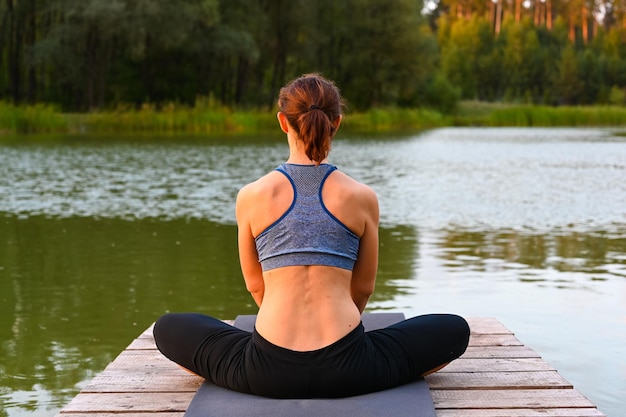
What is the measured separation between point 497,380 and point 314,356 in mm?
795

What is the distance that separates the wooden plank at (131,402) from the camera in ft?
10.1

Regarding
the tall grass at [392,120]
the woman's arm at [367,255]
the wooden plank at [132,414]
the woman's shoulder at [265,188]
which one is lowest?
the tall grass at [392,120]

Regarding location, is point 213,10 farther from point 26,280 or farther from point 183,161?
point 26,280

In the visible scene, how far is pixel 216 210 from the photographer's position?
1150 cm

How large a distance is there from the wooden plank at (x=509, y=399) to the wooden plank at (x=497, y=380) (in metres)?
0.05

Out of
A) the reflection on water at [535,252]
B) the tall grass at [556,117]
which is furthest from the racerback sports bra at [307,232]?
the tall grass at [556,117]

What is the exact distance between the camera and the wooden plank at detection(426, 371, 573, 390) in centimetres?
332

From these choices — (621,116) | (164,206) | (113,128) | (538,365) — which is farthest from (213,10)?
(538,365)

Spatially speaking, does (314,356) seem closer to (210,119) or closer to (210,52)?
(210,119)

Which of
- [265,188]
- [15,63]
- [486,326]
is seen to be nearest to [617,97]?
[15,63]

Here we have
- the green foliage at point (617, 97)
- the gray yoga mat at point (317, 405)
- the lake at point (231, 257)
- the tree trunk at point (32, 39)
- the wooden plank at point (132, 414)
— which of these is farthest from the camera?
→ the green foliage at point (617, 97)

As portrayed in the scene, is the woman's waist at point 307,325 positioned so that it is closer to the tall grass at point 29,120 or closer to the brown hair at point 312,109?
the brown hair at point 312,109

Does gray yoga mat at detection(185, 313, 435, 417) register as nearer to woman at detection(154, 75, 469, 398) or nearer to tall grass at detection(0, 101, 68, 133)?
woman at detection(154, 75, 469, 398)

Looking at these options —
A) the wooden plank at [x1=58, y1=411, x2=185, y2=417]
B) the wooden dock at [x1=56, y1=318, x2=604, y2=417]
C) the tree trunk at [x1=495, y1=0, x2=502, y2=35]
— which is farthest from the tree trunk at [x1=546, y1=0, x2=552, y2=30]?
the wooden plank at [x1=58, y1=411, x2=185, y2=417]
